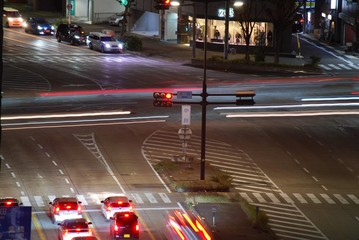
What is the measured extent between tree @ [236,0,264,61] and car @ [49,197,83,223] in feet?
169

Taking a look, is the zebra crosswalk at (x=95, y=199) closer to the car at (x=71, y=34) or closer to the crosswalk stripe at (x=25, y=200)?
the crosswalk stripe at (x=25, y=200)

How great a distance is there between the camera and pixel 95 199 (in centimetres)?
4322

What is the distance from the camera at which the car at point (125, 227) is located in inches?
1380

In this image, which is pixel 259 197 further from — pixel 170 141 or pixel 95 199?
pixel 170 141

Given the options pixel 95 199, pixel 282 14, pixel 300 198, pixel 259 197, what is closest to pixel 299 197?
pixel 300 198

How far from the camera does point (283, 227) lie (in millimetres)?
39938

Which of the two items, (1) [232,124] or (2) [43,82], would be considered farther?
(2) [43,82]

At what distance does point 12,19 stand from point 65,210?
80650 millimetres

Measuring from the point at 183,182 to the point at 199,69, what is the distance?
40.6 meters

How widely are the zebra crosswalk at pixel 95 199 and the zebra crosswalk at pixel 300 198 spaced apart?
426 cm

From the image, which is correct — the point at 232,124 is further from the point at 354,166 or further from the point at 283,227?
the point at 283,227

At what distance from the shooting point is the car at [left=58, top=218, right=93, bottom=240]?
3381cm

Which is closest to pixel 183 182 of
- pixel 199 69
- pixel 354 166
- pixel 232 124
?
pixel 354 166

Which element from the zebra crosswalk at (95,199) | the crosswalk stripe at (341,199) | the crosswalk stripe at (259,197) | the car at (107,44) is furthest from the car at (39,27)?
the crosswalk stripe at (341,199)
